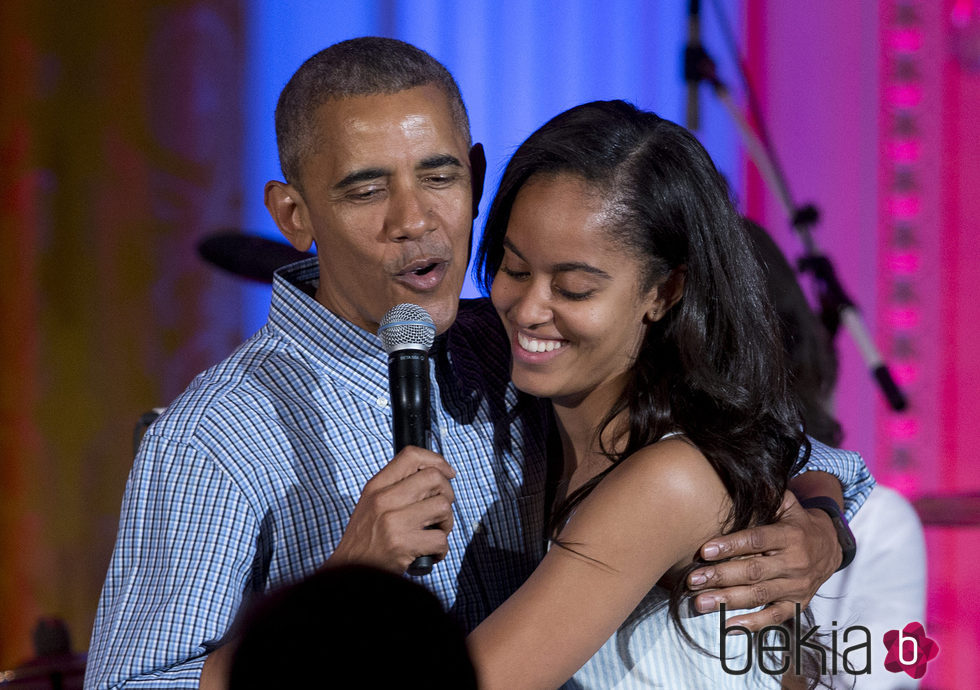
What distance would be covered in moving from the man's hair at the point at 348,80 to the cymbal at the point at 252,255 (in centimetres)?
69

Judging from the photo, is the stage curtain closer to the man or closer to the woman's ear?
the man

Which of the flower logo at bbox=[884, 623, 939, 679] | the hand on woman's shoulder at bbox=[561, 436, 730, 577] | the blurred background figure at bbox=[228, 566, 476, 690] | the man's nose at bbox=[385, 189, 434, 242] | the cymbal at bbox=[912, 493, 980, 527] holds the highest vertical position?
the man's nose at bbox=[385, 189, 434, 242]

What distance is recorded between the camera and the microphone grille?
4.83 feet

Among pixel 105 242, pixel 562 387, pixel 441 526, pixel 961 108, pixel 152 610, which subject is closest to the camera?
pixel 441 526

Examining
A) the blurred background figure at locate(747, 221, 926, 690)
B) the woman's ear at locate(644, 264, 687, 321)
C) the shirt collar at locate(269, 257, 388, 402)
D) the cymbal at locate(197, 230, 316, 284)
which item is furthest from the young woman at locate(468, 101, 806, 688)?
the cymbal at locate(197, 230, 316, 284)

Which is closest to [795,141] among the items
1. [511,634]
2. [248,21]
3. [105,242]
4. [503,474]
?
[248,21]

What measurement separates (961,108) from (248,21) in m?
2.78

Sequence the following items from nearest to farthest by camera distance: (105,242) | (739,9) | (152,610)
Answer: (152,610) → (105,242) → (739,9)

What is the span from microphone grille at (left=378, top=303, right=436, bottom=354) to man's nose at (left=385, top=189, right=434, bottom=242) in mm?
231

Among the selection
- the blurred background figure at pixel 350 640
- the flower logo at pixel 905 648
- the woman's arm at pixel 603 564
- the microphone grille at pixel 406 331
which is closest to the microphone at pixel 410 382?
the microphone grille at pixel 406 331

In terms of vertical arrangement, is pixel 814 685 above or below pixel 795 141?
below

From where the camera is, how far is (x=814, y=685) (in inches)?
69.9

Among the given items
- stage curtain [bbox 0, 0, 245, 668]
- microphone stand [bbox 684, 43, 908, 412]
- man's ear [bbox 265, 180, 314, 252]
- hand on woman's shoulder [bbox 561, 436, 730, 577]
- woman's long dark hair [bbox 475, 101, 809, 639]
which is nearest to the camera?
hand on woman's shoulder [bbox 561, 436, 730, 577]

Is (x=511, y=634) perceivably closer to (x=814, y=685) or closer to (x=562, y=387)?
(x=562, y=387)
